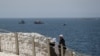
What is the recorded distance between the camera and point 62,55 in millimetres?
16250

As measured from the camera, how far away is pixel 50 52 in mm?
16828

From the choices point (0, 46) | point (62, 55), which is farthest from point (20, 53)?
point (62, 55)

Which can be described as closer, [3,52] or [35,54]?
[35,54]

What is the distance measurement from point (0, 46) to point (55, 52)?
3.64 metres

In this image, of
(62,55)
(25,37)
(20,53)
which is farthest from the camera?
(25,37)

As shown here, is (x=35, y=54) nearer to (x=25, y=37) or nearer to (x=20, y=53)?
(x=20, y=53)

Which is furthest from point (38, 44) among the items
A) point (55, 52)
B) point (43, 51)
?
point (55, 52)

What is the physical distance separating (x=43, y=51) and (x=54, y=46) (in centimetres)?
125

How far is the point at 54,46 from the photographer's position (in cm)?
1727

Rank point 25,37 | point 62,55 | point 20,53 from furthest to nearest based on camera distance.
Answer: point 25,37, point 20,53, point 62,55

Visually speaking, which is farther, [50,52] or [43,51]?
[43,51]

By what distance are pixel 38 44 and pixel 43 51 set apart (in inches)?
20.2

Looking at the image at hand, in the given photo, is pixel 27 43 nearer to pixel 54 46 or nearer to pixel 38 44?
pixel 38 44

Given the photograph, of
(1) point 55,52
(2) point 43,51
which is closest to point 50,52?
(1) point 55,52
